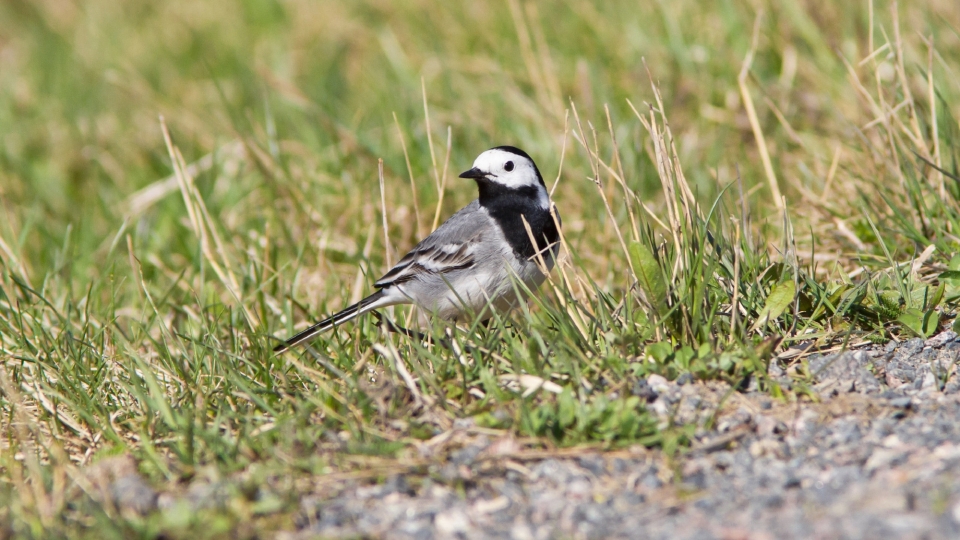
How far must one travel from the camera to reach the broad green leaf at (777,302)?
3428 mm

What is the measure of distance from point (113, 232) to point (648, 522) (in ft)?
16.4

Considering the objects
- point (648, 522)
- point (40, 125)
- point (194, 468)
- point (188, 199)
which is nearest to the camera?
point (648, 522)

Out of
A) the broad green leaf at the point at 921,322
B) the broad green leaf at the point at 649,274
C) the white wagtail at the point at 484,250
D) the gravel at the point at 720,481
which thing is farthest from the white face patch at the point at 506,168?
the broad green leaf at the point at 921,322

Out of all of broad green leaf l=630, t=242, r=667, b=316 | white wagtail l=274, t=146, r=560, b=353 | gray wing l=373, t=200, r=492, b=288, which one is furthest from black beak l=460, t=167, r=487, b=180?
broad green leaf l=630, t=242, r=667, b=316

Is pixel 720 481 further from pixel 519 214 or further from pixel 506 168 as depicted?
pixel 506 168

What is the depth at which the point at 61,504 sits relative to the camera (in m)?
2.77

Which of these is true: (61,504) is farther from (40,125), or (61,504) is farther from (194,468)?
(40,125)

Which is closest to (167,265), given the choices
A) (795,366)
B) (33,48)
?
(795,366)

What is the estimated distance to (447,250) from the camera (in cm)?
468

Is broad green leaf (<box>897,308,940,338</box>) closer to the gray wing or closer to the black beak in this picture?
the gray wing

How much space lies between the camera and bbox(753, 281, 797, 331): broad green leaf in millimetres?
3428

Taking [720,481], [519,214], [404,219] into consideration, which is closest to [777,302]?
[720,481]

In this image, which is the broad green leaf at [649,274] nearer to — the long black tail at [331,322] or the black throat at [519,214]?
the black throat at [519,214]

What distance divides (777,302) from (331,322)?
A: 69.7 inches
